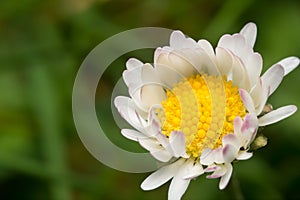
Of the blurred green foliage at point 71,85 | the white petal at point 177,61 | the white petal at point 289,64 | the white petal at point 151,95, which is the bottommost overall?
the white petal at point 289,64

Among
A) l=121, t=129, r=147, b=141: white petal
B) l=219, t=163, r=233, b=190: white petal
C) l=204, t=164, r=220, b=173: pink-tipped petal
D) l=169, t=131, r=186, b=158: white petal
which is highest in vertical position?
l=121, t=129, r=147, b=141: white petal

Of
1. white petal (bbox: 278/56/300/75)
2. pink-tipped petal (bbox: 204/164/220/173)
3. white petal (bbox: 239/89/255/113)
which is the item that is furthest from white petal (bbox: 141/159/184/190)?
white petal (bbox: 278/56/300/75)

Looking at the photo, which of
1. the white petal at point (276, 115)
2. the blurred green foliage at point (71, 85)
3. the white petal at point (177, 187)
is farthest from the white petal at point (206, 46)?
the blurred green foliage at point (71, 85)

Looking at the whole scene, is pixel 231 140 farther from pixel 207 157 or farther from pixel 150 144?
pixel 150 144

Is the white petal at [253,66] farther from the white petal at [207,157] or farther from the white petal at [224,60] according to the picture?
the white petal at [207,157]

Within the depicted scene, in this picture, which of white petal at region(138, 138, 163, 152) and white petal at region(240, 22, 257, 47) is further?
white petal at region(240, 22, 257, 47)

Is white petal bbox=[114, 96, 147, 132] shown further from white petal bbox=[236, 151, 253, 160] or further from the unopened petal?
white petal bbox=[236, 151, 253, 160]
